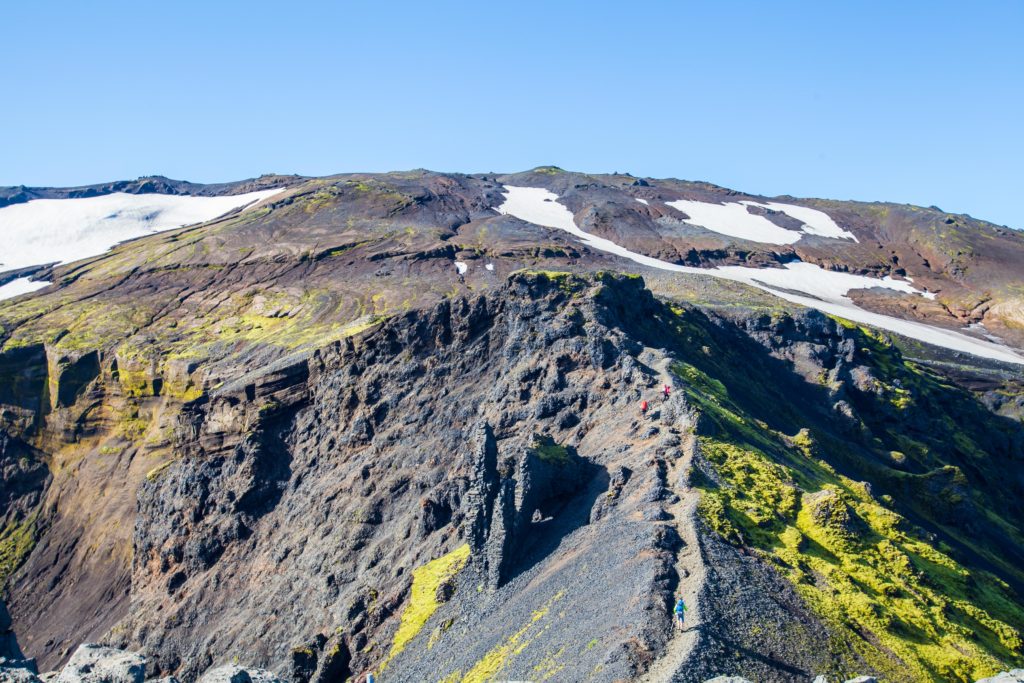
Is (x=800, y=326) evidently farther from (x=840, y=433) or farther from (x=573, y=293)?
(x=573, y=293)

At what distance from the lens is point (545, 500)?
39.0 metres

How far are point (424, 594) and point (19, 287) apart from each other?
10701cm

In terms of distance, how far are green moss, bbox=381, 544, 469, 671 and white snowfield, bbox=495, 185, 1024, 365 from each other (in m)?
73.9

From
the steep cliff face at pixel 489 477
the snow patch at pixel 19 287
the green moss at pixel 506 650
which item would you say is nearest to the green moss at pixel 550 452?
the steep cliff face at pixel 489 477

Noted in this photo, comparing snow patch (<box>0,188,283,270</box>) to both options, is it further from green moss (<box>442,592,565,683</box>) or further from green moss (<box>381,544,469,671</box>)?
green moss (<box>442,592,565,683</box>)

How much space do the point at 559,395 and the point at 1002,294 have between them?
91.0m

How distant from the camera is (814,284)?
118m

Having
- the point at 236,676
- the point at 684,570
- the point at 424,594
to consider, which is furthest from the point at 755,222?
the point at 236,676

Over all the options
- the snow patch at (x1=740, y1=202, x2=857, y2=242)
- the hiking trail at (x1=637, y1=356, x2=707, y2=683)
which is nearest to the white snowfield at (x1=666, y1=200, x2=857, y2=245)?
the snow patch at (x1=740, y1=202, x2=857, y2=242)

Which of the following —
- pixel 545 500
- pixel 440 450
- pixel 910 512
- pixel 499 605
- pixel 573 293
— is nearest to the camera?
pixel 499 605

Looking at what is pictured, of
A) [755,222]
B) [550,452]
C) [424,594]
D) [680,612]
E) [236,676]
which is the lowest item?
[424,594]

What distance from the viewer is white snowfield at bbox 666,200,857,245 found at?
13638cm

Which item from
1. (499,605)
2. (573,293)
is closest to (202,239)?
(573,293)

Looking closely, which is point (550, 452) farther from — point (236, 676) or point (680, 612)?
point (236, 676)
